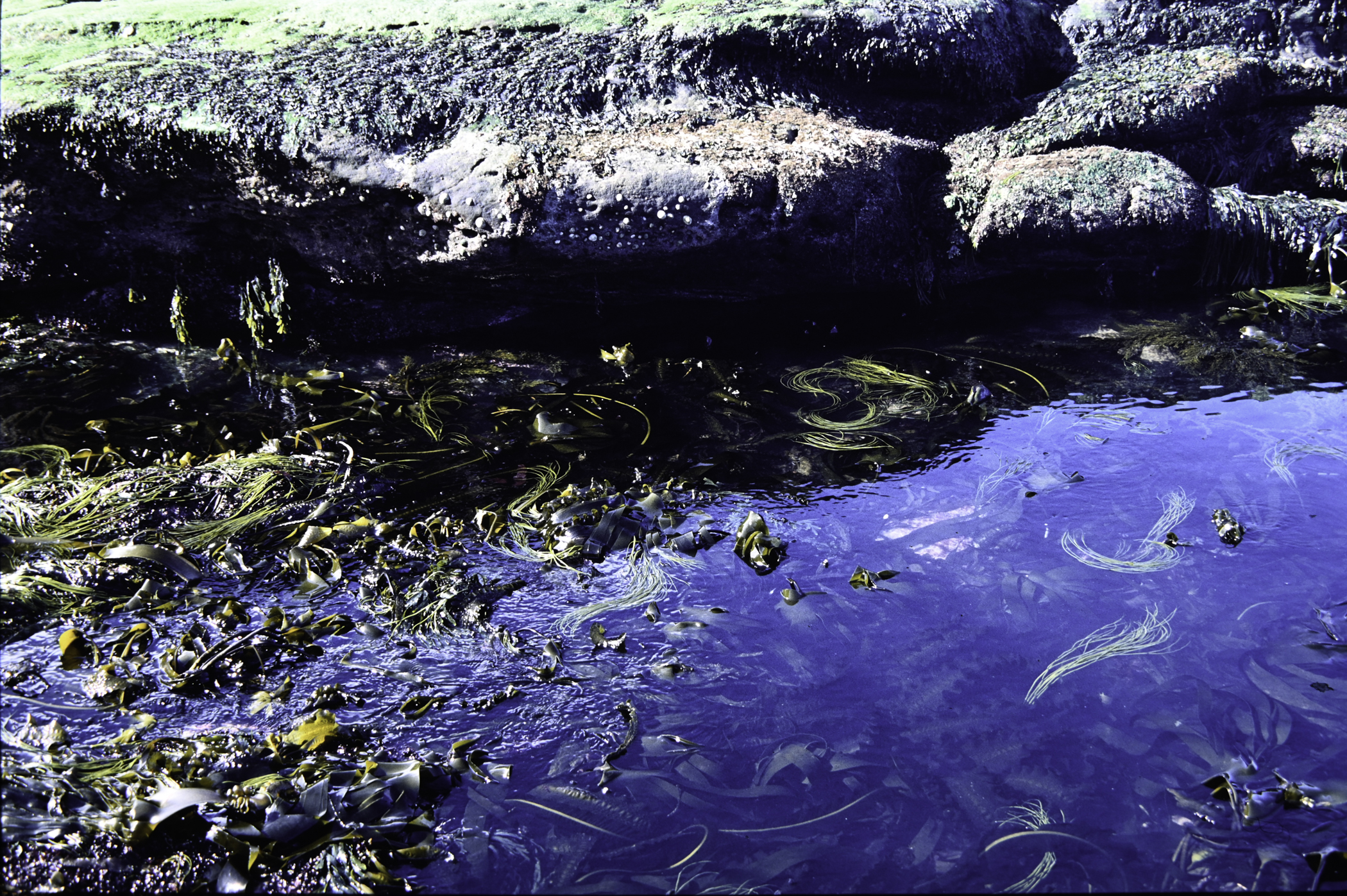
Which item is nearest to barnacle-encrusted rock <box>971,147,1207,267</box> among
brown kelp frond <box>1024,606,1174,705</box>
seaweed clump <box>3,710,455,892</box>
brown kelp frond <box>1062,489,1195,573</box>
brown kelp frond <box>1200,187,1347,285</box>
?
brown kelp frond <box>1200,187,1347,285</box>

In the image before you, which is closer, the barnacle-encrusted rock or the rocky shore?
the rocky shore

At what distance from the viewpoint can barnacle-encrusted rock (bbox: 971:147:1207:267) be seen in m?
5.70

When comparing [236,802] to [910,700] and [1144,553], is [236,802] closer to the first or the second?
[910,700]

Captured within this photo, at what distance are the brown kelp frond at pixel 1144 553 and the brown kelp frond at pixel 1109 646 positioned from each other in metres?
0.28

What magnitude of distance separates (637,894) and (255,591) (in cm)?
197

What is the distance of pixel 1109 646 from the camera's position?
3074mm

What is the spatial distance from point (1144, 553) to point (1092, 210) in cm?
298

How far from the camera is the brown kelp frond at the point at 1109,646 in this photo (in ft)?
9.68

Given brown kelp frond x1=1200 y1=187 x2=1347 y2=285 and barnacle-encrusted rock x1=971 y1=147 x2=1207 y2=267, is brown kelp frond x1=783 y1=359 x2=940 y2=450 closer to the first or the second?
barnacle-encrusted rock x1=971 y1=147 x2=1207 y2=267

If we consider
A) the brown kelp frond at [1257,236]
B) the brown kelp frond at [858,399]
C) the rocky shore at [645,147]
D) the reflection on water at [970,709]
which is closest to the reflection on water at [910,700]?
the reflection on water at [970,709]

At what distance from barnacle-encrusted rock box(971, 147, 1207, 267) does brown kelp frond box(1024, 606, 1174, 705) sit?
3.27 metres

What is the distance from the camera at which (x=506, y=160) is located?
5223 millimetres

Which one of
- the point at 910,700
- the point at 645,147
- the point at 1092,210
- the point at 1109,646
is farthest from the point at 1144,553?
the point at 645,147

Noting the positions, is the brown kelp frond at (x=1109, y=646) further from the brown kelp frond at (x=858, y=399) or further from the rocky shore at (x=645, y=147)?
the rocky shore at (x=645, y=147)
